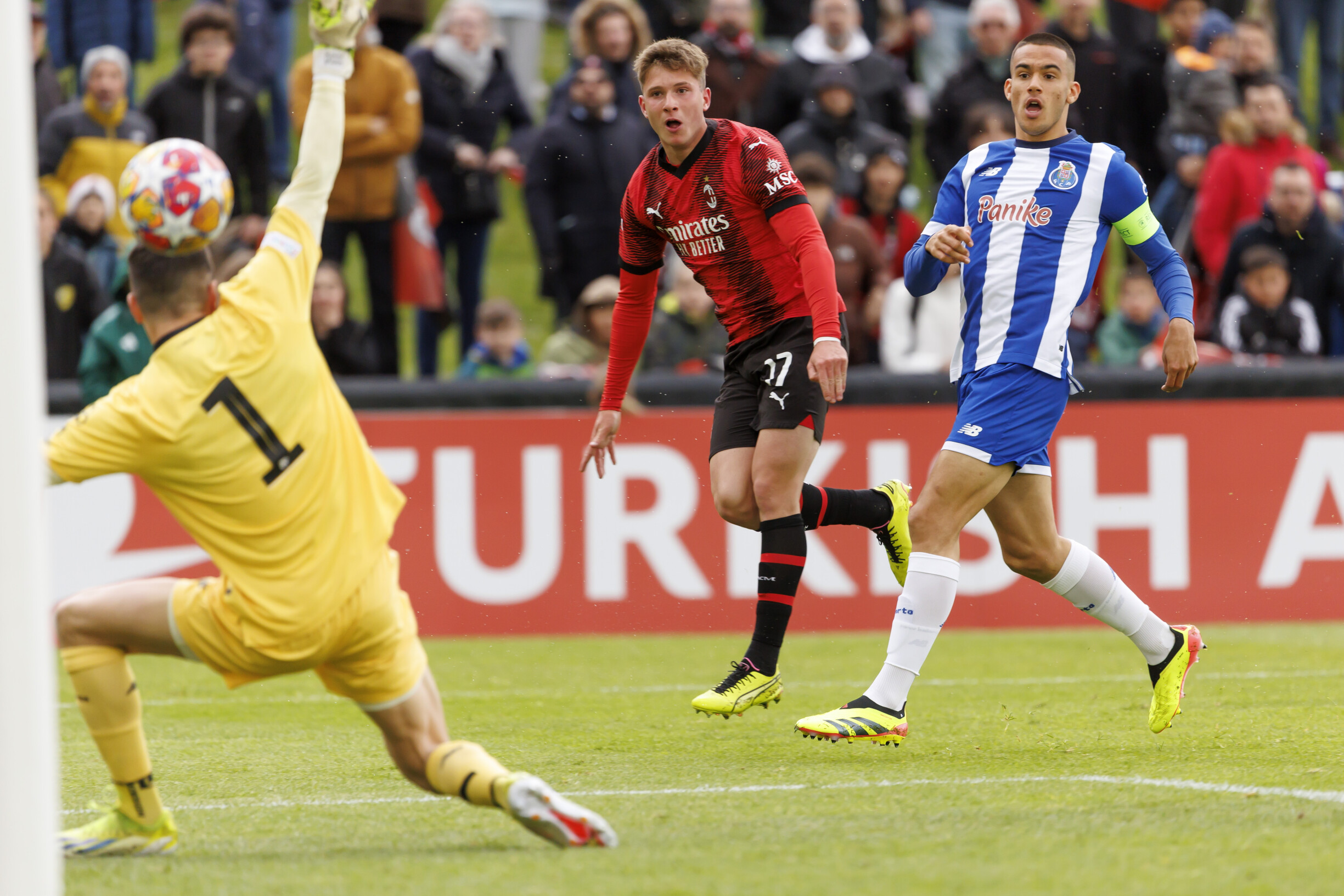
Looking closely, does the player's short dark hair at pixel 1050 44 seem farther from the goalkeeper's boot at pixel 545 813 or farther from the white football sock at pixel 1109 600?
the goalkeeper's boot at pixel 545 813

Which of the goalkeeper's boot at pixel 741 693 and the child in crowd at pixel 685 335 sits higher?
the child in crowd at pixel 685 335

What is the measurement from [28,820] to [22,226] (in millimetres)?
1119

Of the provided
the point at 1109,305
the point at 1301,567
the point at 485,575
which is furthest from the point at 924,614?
the point at 1109,305

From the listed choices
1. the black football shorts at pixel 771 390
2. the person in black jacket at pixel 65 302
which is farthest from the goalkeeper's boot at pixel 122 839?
the person in black jacket at pixel 65 302

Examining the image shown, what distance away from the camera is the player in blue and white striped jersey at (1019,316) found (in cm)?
621

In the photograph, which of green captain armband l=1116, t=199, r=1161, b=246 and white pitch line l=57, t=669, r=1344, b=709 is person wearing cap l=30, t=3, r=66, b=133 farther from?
green captain armband l=1116, t=199, r=1161, b=246

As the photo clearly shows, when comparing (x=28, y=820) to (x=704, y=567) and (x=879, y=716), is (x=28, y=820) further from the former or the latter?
(x=704, y=567)

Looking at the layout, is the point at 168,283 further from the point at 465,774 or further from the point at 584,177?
the point at 584,177

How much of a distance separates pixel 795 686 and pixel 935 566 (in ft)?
7.47

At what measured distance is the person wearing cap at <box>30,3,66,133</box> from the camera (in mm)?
12312

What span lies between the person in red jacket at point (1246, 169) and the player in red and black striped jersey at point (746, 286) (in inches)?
258

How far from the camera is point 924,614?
632 cm

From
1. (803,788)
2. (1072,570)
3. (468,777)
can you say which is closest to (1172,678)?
(1072,570)

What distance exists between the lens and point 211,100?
12.3 meters
